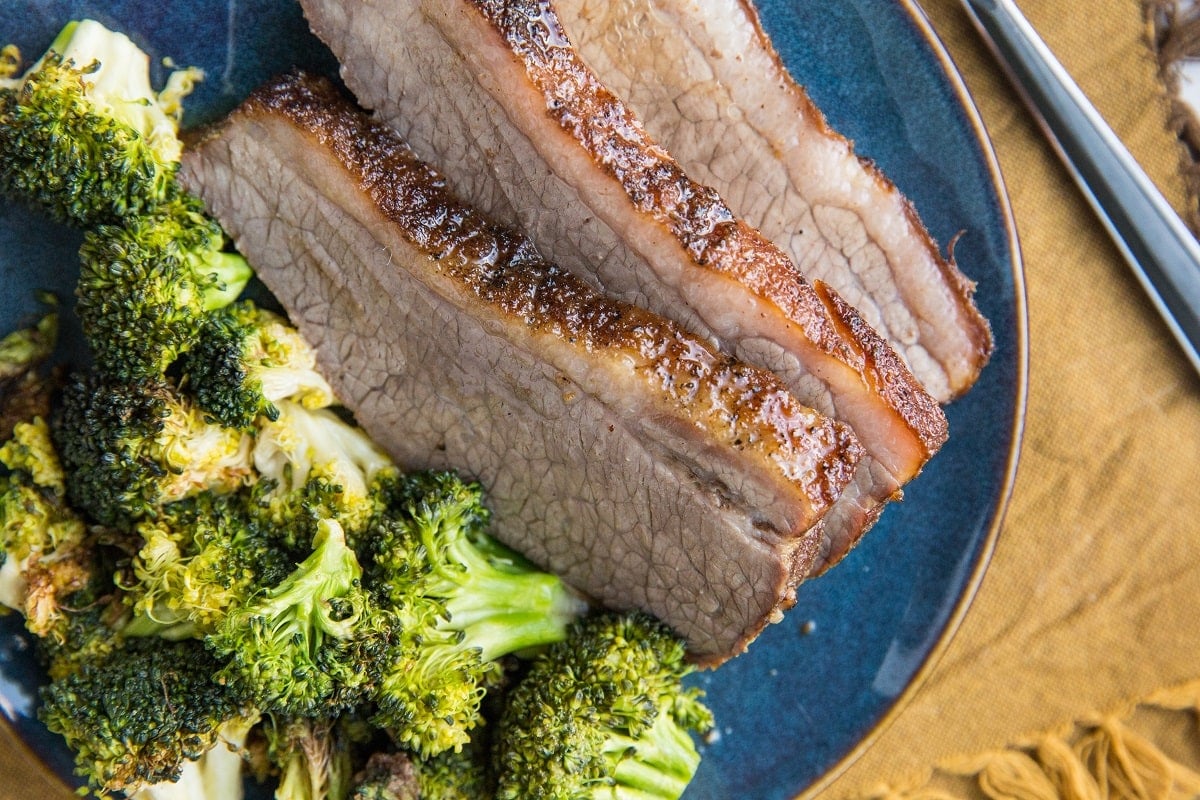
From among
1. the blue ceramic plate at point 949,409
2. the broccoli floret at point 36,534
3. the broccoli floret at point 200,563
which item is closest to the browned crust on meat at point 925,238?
the blue ceramic plate at point 949,409

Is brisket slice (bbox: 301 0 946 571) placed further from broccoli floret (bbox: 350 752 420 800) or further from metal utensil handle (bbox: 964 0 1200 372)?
broccoli floret (bbox: 350 752 420 800)

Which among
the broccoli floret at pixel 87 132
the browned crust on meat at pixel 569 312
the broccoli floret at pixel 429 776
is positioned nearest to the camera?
the browned crust on meat at pixel 569 312

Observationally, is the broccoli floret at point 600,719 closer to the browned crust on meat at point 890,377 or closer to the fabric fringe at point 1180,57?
the browned crust on meat at point 890,377

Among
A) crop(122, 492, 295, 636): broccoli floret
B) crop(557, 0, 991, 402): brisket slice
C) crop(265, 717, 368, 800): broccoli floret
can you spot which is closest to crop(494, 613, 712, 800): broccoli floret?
crop(265, 717, 368, 800): broccoli floret

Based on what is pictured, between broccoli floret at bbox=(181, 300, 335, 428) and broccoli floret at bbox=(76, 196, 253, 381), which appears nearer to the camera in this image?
broccoli floret at bbox=(76, 196, 253, 381)

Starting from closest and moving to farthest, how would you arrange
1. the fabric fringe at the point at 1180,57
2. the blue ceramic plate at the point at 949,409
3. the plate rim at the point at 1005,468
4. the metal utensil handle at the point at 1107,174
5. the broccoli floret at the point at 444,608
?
1. the broccoli floret at the point at 444,608
2. the blue ceramic plate at the point at 949,409
3. the plate rim at the point at 1005,468
4. the metal utensil handle at the point at 1107,174
5. the fabric fringe at the point at 1180,57

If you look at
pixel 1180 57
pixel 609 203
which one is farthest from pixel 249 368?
pixel 1180 57
